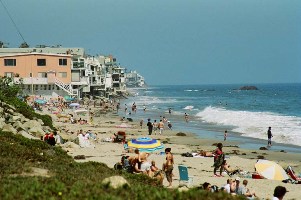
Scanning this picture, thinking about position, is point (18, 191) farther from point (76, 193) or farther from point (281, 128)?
point (281, 128)

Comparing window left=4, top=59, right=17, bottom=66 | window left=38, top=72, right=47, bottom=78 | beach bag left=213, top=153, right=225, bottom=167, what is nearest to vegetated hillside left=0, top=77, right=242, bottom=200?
beach bag left=213, top=153, right=225, bottom=167

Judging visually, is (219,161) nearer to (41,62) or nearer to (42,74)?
(42,74)

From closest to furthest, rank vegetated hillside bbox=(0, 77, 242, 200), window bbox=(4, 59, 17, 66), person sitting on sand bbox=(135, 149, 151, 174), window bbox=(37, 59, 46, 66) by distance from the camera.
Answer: vegetated hillside bbox=(0, 77, 242, 200) → person sitting on sand bbox=(135, 149, 151, 174) → window bbox=(37, 59, 46, 66) → window bbox=(4, 59, 17, 66)

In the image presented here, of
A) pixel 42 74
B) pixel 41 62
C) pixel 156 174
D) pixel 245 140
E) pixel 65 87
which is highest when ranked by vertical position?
pixel 41 62

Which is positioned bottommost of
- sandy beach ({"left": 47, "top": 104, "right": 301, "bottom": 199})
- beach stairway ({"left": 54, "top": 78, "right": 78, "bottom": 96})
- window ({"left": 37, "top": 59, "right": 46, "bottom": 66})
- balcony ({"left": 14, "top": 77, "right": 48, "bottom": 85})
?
sandy beach ({"left": 47, "top": 104, "right": 301, "bottom": 199})

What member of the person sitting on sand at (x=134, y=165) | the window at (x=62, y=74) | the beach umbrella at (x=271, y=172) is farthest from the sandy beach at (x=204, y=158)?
the window at (x=62, y=74)

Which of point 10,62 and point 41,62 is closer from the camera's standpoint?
point 41,62

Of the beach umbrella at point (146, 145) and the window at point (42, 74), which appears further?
the window at point (42, 74)

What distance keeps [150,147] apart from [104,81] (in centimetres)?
8841

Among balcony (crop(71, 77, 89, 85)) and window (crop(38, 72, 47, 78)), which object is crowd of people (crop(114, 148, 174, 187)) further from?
balcony (crop(71, 77, 89, 85))

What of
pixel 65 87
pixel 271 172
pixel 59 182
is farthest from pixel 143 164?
pixel 65 87

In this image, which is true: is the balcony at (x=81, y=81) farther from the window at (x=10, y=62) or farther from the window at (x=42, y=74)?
the window at (x=10, y=62)

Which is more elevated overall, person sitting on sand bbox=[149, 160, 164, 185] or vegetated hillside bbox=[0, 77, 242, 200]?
vegetated hillside bbox=[0, 77, 242, 200]

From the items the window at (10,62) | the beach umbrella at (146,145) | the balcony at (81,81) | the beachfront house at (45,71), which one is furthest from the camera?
the balcony at (81,81)
